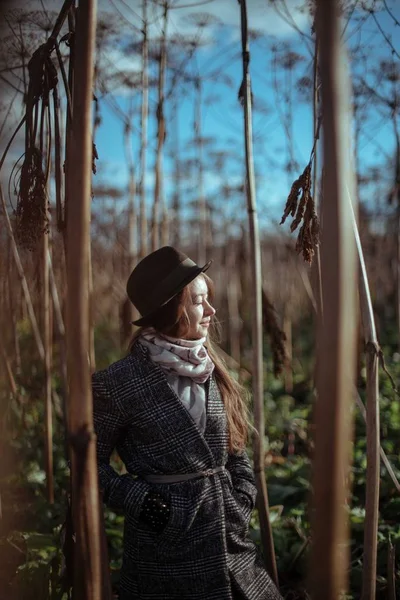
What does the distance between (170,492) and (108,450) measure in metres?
0.21

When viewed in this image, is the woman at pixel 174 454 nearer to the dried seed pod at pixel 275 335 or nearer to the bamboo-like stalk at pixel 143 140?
the dried seed pod at pixel 275 335

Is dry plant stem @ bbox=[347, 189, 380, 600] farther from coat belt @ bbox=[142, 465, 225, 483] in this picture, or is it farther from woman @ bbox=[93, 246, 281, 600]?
coat belt @ bbox=[142, 465, 225, 483]

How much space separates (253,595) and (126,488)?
1.59 ft

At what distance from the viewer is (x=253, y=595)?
166 cm

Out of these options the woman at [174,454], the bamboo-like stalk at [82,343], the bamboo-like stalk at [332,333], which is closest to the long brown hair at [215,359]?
the woman at [174,454]

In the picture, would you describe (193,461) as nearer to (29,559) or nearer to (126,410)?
(126,410)

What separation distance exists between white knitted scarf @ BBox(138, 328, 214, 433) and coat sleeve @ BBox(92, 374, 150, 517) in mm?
172

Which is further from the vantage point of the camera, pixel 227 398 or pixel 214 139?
pixel 214 139

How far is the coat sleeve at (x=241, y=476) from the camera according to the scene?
173 centimetres

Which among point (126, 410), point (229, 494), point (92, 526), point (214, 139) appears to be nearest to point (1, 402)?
point (126, 410)

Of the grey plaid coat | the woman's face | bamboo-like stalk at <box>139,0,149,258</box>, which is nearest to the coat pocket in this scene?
the grey plaid coat

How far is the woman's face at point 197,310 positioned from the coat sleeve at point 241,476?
395 millimetres

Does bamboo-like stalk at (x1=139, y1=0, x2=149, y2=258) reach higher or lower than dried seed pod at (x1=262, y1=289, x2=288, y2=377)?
higher

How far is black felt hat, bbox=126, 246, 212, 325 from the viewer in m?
1.66
